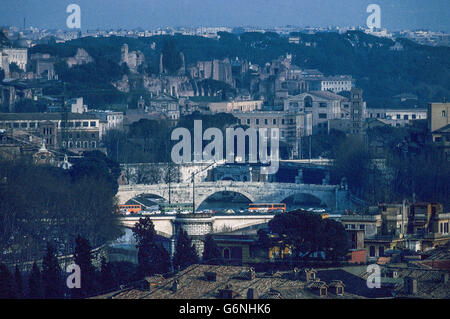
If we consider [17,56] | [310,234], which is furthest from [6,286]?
[17,56]

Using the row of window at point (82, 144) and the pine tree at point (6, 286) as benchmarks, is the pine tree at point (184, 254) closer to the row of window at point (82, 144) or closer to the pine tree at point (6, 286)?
the pine tree at point (6, 286)

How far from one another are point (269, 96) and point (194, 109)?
31.1 feet

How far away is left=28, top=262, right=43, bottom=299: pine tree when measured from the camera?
81.3 feet

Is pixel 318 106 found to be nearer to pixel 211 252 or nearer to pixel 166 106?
pixel 166 106

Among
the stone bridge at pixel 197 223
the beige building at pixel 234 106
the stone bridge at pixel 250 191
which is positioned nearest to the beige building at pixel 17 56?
the beige building at pixel 234 106

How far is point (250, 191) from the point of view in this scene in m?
44.8

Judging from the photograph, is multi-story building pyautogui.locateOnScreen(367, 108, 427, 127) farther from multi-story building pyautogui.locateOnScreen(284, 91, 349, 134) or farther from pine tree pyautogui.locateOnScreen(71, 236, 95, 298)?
pine tree pyautogui.locateOnScreen(71, 236, 95, 298)

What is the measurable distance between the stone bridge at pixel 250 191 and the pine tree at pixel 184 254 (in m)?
12.3

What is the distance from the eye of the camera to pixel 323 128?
60.7 m

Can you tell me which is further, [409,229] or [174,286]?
[409,229]

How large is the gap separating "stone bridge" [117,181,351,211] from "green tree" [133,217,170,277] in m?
11.3

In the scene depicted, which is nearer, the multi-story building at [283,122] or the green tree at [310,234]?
the green tree at [310,234]

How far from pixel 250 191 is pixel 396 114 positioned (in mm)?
20681

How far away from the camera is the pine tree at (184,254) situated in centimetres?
2775
